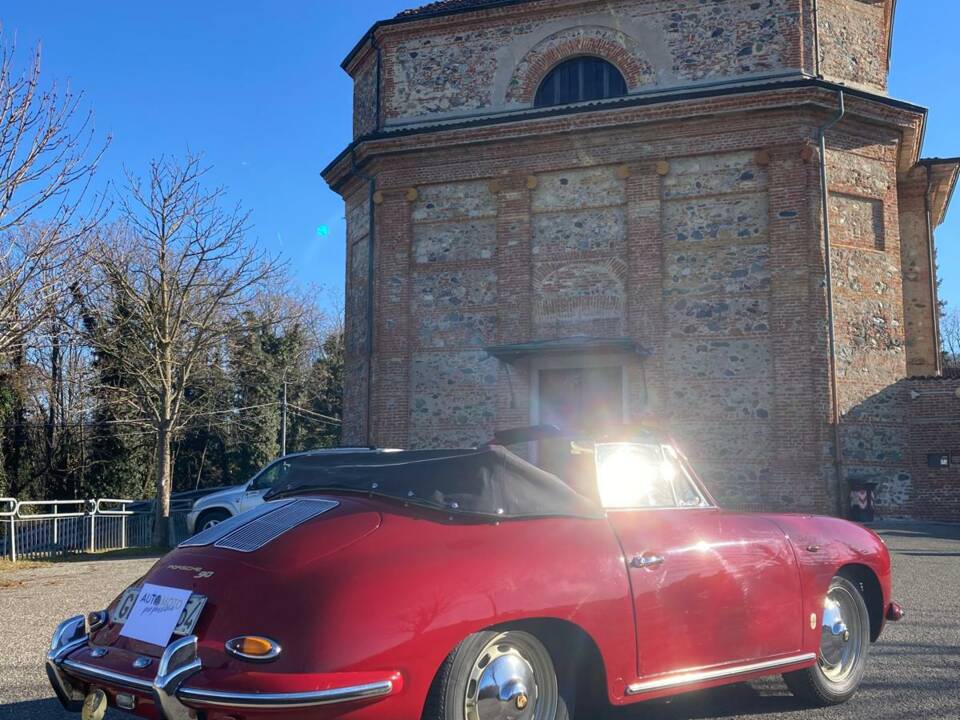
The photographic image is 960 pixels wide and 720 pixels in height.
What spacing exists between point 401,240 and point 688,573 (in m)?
15.3

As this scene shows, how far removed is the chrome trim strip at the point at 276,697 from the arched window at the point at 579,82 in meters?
16.9

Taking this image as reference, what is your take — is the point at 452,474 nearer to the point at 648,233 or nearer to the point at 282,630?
the point at 282,630

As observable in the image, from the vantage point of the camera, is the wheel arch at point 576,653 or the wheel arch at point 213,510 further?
the wheel arch at point 213,510

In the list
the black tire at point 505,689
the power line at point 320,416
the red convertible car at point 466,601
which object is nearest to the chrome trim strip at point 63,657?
the red convertible car at point 466,601

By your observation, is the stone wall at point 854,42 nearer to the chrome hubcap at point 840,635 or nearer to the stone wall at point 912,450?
the stone wall at point 912,450

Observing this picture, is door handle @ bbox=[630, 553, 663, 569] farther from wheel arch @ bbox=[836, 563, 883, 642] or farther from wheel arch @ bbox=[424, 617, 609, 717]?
wheel arch @ bbox=[836, 563, 883, 642]

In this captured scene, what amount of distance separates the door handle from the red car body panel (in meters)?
0.02

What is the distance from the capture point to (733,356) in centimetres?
1627

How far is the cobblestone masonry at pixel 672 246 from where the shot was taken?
52.7 feet

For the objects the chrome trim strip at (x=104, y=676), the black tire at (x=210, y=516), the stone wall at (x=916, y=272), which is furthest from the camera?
the stone wall at (x=916, y=272)

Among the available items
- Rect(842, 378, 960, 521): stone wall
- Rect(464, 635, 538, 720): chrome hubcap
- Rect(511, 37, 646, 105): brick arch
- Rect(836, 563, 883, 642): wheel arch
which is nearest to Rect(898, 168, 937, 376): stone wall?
Rect(842, 378, 960, 521): stone wall

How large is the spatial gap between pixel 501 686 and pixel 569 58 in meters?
17.1

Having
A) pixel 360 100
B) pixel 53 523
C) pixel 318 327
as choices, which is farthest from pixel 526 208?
pixel 318 327

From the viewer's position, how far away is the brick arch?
58.7 feet
